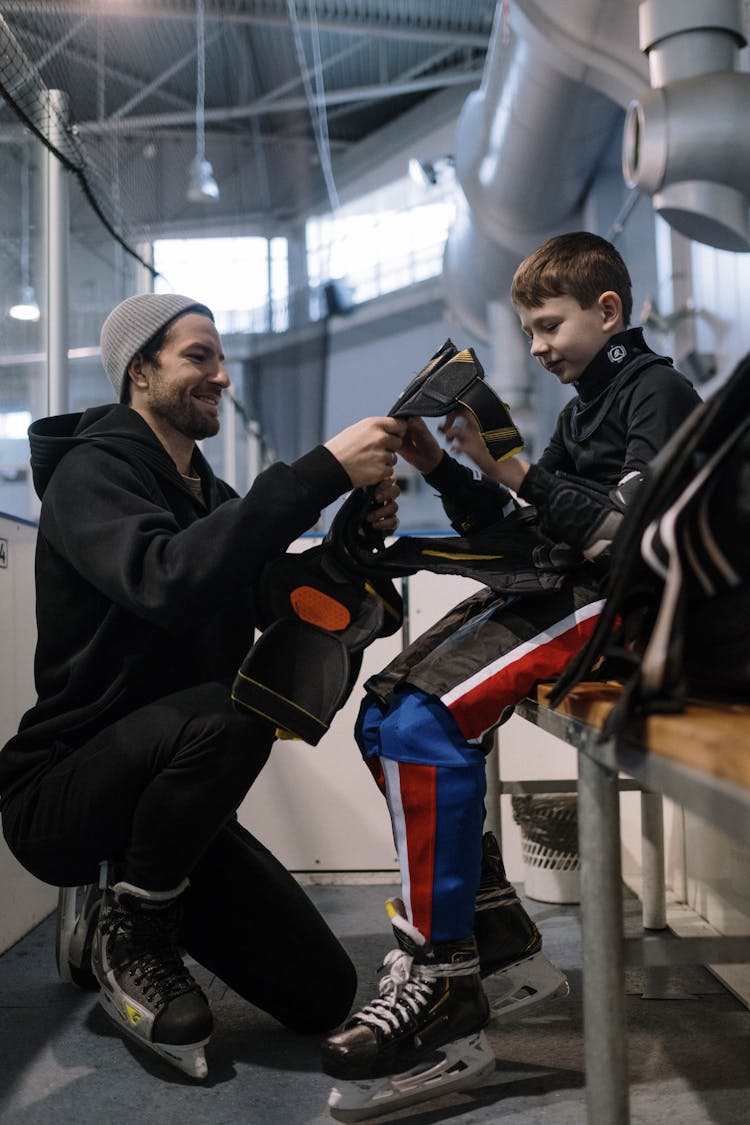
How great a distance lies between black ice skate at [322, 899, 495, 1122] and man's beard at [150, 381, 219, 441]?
82 centimetres

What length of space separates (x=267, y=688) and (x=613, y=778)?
0.50 meters

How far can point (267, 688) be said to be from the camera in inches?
45.1

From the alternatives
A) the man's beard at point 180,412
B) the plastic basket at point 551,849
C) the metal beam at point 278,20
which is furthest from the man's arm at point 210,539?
the metal beam at point 278,20

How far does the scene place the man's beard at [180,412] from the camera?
155cm

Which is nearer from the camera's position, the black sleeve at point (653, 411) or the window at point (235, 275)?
the black sleeve at point (653, 411)

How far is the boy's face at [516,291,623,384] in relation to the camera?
1.28 meters

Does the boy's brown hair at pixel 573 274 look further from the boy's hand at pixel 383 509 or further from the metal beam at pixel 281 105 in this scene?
the metal beam at pixel 281 105

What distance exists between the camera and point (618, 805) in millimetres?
758

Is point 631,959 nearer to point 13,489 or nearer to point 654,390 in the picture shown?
point 654,390

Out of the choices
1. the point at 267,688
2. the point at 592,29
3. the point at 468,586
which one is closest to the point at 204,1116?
the point at 267,688

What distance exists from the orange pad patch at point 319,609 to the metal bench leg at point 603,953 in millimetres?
502

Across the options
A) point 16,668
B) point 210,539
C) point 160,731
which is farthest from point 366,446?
point 16,668

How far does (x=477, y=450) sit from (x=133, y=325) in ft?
2.40

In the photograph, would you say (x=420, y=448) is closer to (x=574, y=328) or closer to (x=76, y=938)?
(x=574, y=328)
